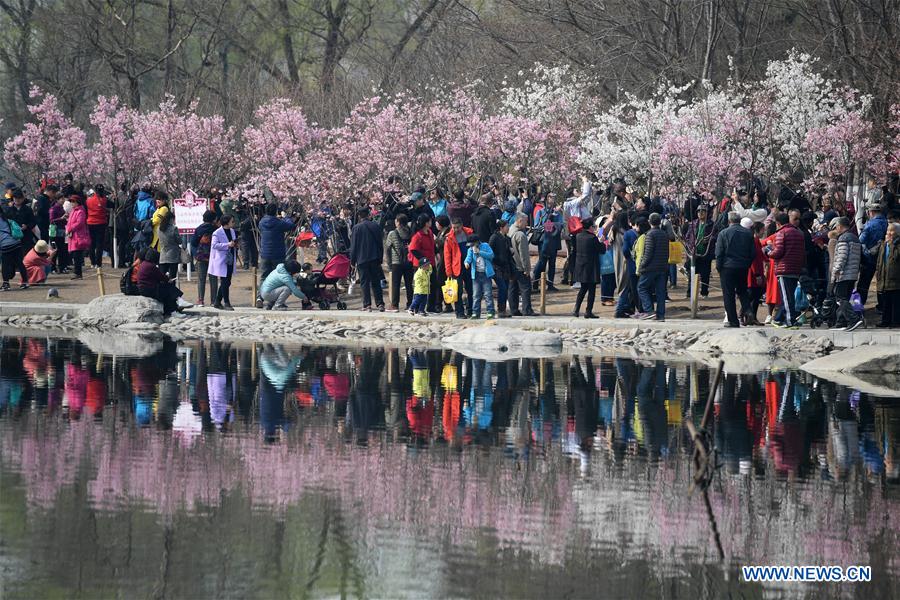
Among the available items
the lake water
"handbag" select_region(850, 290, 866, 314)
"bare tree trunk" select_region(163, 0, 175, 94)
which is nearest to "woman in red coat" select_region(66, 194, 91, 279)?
the lake water

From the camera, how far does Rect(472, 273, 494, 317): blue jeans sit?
83.2ft

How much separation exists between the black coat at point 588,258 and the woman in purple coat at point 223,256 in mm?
6171

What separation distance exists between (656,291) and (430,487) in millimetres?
14037

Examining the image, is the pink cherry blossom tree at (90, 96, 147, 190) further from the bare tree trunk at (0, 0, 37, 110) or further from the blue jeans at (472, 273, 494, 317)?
the bare tree trunk at (0, 0, 37, 110)

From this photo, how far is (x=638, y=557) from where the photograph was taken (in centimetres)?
959

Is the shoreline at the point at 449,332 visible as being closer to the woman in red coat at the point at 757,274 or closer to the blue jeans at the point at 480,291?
the blue jeans at the point at 480,291

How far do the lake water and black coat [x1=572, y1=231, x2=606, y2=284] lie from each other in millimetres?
6501

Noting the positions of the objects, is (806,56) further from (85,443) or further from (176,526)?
(176,526)

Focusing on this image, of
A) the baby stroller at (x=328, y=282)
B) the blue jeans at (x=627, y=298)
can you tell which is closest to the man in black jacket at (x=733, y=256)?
the blue jeans at (x=627, y=298)

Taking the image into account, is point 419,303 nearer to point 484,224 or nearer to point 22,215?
point 484,224

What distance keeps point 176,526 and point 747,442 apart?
574cm

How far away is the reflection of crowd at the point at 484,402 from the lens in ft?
44.9

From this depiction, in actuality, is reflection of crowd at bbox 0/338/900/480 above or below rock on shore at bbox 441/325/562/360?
below

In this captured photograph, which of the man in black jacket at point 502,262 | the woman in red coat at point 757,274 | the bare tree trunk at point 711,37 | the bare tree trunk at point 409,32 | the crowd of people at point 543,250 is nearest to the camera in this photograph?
the crowd of people at point 543,250
